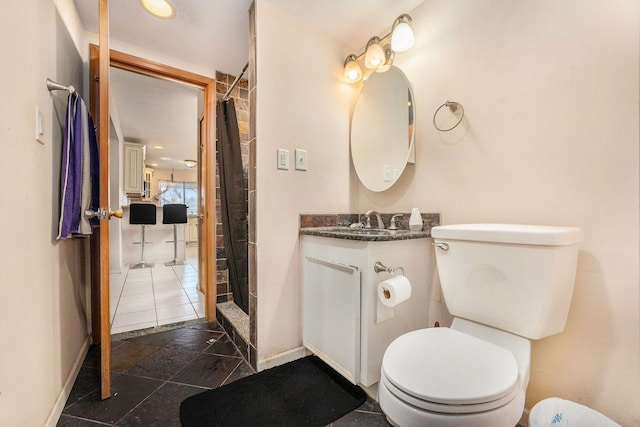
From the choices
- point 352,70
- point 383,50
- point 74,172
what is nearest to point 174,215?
point 74,172

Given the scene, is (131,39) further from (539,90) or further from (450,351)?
(450,351)

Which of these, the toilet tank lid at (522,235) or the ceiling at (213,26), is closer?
the toilet tank lid at (522,235)

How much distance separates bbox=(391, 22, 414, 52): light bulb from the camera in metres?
1.47

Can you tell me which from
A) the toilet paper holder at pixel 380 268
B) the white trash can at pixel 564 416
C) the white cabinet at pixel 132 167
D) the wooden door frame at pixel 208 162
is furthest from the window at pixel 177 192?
the white trash can at pixel 564 416

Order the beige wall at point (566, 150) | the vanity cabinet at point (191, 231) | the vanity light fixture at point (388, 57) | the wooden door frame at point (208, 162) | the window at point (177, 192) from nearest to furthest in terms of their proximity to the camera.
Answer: the beige wall at point (566, 150) < the vanity light fixture at point (388, 57) < the wooden door frame at point (208, 162) < the vanity cabinet at point (191, 231) < the window at point (177, 192)

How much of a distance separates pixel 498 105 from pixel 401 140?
1.73ft

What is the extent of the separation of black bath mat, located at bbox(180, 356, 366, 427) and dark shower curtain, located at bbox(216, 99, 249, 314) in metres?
0.81

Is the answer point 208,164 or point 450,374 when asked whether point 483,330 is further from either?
point 208,164

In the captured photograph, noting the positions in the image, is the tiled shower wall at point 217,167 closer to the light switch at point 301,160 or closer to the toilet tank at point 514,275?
the light switch at point 301,160

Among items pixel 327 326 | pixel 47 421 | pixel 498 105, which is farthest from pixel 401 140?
pixel 47 421

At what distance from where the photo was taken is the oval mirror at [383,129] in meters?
1.61

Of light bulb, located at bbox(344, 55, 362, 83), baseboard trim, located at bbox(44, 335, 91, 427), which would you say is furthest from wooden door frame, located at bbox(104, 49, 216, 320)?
light bulb, located at bbox(344, 55, 362, 83)

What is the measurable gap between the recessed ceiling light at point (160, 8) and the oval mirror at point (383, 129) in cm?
132

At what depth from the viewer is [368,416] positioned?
47.1 inches
